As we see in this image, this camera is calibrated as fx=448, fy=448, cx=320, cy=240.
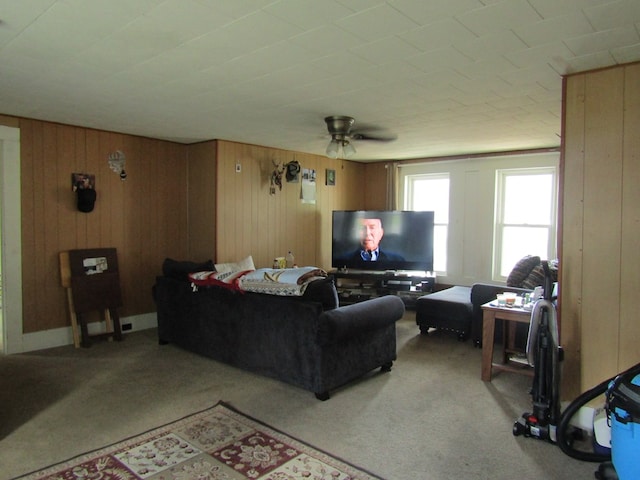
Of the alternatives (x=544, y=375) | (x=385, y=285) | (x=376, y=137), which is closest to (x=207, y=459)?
(x=544, y=375)

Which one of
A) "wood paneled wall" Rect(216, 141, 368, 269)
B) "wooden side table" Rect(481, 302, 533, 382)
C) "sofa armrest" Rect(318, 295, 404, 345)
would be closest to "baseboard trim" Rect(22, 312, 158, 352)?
"wood paneled wall" Rect(216, 141, 368, 269)

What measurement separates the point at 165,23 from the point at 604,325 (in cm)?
296

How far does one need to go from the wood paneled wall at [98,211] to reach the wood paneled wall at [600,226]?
4.24m

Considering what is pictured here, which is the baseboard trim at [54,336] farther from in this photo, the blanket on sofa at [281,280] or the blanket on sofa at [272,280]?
the blanket on sofa at [281,280]

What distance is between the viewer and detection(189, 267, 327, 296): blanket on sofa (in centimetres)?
334

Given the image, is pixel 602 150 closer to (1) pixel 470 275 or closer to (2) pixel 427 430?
(2) pixel 427 430

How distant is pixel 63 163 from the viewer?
14.8ft

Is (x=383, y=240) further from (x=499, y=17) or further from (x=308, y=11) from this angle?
(x=308, y=11)

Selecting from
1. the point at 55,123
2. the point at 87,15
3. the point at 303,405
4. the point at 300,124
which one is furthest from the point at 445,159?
the point at 87,15

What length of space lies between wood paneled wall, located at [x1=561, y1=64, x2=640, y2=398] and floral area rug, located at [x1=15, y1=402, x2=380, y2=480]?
160cm

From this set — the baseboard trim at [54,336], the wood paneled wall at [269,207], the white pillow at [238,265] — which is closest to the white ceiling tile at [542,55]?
the white pillow at [238,265]

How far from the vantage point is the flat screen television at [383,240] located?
6.13 meters

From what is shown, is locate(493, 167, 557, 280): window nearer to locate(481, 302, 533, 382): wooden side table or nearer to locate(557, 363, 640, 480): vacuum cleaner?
locate(481, 302, 533, 382): wooden side table

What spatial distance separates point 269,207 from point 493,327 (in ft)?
10.5
